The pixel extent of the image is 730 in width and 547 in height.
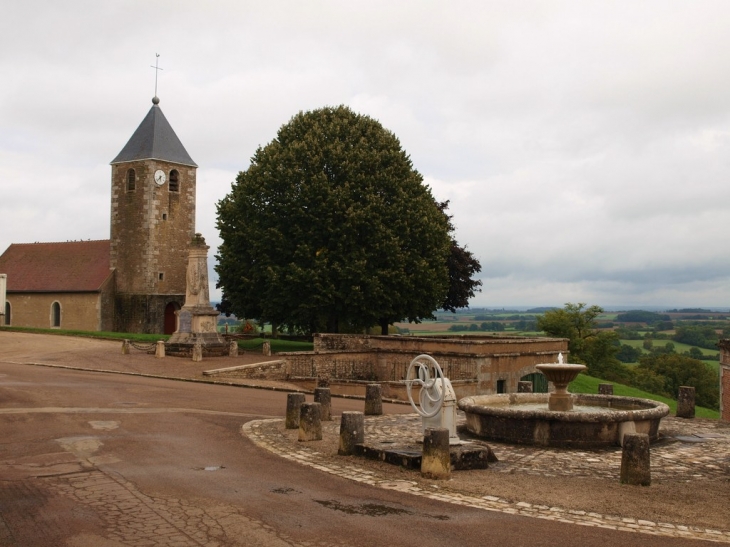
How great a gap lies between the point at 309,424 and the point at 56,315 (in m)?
40.0

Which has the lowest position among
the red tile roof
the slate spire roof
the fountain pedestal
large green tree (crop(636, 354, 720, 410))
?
large green tree (crop(636, 354, 720, 410))

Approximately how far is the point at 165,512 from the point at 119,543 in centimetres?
105

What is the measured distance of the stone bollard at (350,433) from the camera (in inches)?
449

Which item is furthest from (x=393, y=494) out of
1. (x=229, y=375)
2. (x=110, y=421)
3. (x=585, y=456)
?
(x=229, y=375)

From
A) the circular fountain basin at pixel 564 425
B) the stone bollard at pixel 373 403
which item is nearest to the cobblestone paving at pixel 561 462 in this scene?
the circular fountain basin at pixel 564 425

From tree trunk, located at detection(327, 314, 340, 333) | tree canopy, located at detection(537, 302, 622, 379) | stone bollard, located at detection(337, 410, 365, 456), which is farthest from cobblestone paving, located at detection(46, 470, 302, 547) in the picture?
tree canopy, located at detection(537, 302, 622, 379)

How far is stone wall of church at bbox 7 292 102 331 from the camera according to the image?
46000 millimetres

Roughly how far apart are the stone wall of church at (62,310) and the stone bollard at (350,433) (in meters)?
37.8

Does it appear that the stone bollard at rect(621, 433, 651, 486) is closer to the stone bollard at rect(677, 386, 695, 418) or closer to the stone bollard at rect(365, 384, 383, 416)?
the stone bollard at rect(365, 384, 383, 416)

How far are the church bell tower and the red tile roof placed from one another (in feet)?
5.38

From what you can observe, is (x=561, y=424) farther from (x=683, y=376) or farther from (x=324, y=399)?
(x=683, y=376)

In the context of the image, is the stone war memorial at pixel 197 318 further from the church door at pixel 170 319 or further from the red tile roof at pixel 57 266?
the red tile roof at pixel 57 266

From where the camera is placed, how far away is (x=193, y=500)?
8.24 metres

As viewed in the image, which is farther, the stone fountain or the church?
the church
